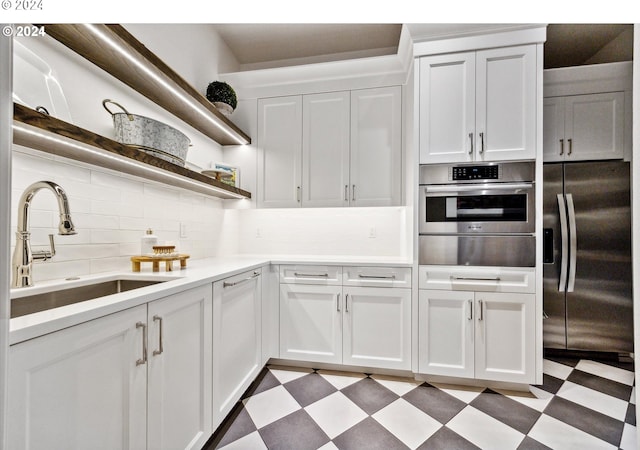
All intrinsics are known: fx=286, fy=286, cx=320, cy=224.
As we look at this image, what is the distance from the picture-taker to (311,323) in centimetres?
214

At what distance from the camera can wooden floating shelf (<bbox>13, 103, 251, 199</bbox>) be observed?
0.93m

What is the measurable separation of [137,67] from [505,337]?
2.69m

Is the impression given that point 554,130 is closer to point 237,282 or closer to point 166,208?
point 237,282

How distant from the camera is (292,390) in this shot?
189 cm

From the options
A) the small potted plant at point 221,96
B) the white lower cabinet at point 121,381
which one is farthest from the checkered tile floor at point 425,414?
the small potted plant at point 221,96

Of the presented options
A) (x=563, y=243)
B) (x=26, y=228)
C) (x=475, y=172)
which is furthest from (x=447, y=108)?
(x=26, y=228)

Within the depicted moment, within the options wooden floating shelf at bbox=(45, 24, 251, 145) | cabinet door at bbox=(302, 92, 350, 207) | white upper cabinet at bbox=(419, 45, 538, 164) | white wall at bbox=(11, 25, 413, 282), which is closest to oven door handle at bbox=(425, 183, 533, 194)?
white upper cabinet at bbox=(419, 45, 538, 164)

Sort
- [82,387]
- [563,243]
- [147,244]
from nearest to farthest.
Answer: [82,387]
[147,244]
[563,243]

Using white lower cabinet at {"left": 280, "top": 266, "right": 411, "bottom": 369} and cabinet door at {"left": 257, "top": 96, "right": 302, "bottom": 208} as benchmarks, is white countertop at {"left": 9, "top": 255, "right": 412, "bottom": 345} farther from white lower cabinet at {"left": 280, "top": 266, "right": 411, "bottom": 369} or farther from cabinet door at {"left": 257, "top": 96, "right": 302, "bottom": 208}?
cabinet door at {"left": 257, "top": 96, "right": 302, "bottom": 208}

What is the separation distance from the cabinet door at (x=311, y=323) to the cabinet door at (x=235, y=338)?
0.80ft

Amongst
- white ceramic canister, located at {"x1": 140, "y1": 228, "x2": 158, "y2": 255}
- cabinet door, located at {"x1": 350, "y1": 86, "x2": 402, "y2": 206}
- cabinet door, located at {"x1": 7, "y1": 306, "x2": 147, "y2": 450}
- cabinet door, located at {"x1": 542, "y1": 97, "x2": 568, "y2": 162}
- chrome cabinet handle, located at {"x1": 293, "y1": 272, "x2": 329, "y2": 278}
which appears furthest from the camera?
cabinet door, located at {"x1": 350, "y1": 86, "x2": 402, "y2": 206}

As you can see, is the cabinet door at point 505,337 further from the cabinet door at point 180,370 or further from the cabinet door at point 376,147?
the cabinet door at point 180,370
